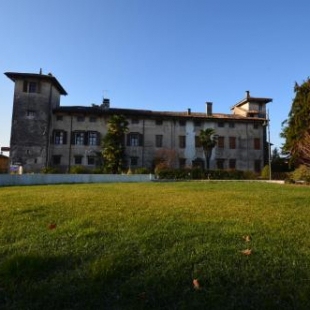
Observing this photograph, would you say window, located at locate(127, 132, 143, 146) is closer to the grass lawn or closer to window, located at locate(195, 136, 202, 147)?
window, located at locate(195, 136, 202, 147)

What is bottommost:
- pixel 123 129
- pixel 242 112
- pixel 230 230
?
pixel 230 230

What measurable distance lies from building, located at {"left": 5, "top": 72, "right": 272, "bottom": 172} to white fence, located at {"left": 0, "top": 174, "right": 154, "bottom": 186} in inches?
524

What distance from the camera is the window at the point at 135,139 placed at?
4359 cm

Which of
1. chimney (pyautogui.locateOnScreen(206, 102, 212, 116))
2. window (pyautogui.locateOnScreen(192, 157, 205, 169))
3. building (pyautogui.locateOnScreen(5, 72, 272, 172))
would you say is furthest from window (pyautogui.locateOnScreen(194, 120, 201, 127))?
window (pyautogui.locateOnScreen(192, 157, 205, 169))

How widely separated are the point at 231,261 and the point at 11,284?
242 centimetres

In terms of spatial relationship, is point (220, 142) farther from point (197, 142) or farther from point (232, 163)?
point (232, 163)

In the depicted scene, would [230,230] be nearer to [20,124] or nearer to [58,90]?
[20,124]

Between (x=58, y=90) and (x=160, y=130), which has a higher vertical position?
(x=58, y=90)

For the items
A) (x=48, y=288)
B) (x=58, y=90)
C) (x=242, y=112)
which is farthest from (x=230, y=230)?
(x=242, y=112)

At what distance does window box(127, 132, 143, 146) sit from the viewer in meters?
43.6

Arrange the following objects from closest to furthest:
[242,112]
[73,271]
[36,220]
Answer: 1. [73,271]
2. [36,220]
3. [242,112]

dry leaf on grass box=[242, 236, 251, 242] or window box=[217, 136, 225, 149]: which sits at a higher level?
window box=[217, 136, 225, 149]

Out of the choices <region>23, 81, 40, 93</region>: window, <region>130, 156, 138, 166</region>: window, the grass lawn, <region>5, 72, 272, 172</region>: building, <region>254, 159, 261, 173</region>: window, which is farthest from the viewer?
<region>254, 159, 261, 173</region>: window

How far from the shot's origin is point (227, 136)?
45.5m
